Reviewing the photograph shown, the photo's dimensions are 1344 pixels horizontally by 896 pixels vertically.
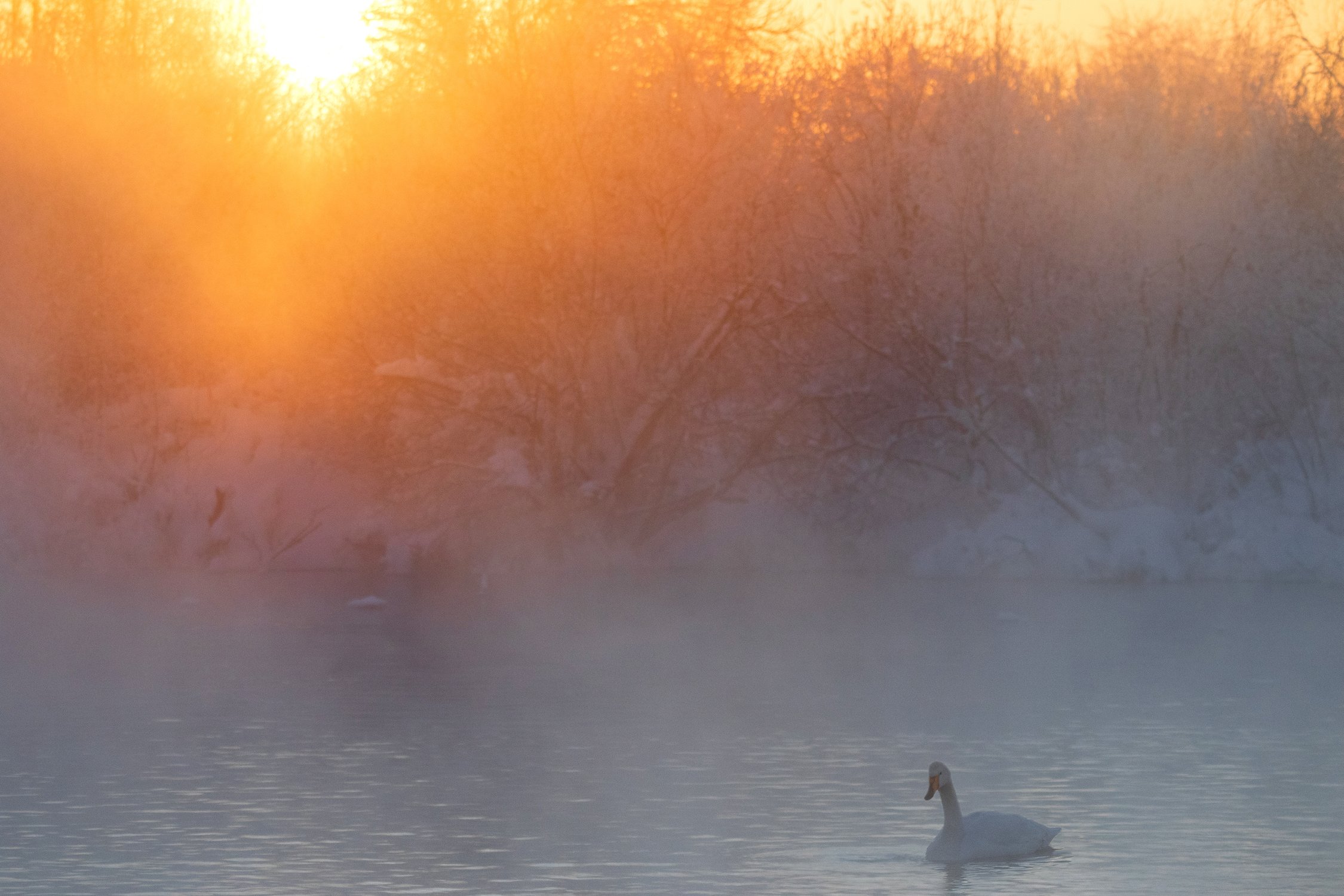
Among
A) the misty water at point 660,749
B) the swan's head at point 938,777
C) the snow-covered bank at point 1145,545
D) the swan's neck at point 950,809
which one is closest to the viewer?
the misty water at point 660,749

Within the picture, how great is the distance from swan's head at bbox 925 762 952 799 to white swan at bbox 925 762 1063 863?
0.16 ft

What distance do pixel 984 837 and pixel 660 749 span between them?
480 cm

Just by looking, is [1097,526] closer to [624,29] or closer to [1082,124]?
[1082,124]

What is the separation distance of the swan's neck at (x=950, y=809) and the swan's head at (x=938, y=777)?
0.02 metres

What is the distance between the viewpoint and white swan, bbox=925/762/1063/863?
37.1ft

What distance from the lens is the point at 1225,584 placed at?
3253 cm

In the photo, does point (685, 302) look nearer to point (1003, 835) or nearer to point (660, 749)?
point (660, 749)

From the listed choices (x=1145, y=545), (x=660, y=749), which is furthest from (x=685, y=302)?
(x=660, y=749)

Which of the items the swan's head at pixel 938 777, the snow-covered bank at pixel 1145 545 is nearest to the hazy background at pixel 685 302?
the snow-covered bank at pixel 1145 545

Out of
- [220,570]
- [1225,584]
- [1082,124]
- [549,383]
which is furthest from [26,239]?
[1225,584]

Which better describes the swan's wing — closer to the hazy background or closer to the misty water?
the misty water

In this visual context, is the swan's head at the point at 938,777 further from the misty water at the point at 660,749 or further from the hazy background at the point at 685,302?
Result: the hazy background at the point at 685,302

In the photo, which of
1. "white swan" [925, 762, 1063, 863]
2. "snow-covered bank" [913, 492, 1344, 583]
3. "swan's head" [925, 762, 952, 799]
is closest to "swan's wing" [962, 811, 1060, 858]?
"white swan" [925, 762, 1063, 863]

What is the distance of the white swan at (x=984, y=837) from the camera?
1130cm
